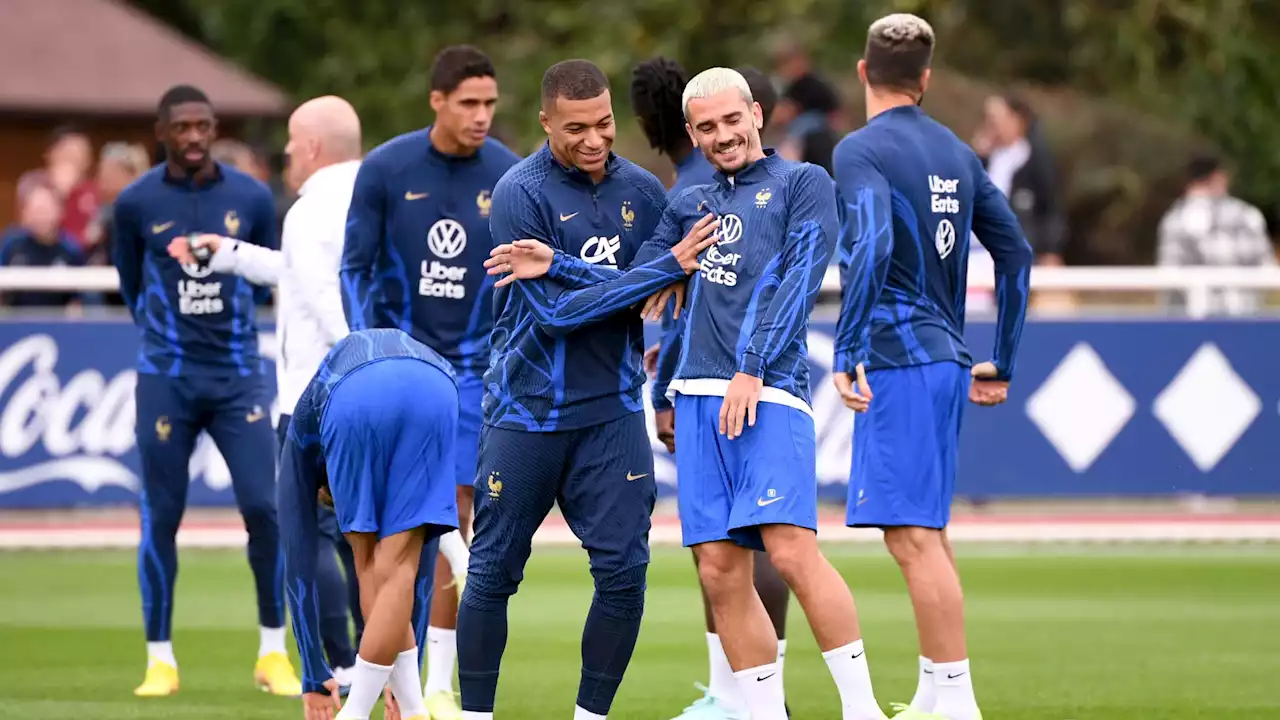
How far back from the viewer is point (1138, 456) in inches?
609

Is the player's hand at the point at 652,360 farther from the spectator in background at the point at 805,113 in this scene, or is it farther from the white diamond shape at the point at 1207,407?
the white diamond shape at the point at 1207,407

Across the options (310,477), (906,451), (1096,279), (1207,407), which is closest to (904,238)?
(906,451)

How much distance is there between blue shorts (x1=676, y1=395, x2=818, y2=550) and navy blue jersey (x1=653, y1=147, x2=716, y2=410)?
0.60 meters

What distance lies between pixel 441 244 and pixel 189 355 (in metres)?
1.84

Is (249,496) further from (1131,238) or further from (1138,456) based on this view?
(1131,238)

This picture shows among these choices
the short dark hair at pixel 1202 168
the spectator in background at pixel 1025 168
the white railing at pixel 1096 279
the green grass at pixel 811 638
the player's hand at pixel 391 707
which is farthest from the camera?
the short dark hair at pixel 1202 168

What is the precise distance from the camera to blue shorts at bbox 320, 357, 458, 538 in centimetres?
743

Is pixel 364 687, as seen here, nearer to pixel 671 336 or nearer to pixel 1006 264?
pixel 671 336

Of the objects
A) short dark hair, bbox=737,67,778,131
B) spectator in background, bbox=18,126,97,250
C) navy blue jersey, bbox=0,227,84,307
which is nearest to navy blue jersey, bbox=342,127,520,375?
short dark hair, bbox=737,67,778,131

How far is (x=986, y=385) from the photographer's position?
28.6 feet

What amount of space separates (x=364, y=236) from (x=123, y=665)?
9.74ft

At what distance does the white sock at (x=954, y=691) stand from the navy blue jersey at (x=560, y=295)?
1.59 m

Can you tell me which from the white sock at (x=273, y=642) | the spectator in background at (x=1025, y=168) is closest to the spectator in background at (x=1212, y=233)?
the spectator in background at (x=1025, y=168)

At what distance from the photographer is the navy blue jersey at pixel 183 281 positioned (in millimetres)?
10250
